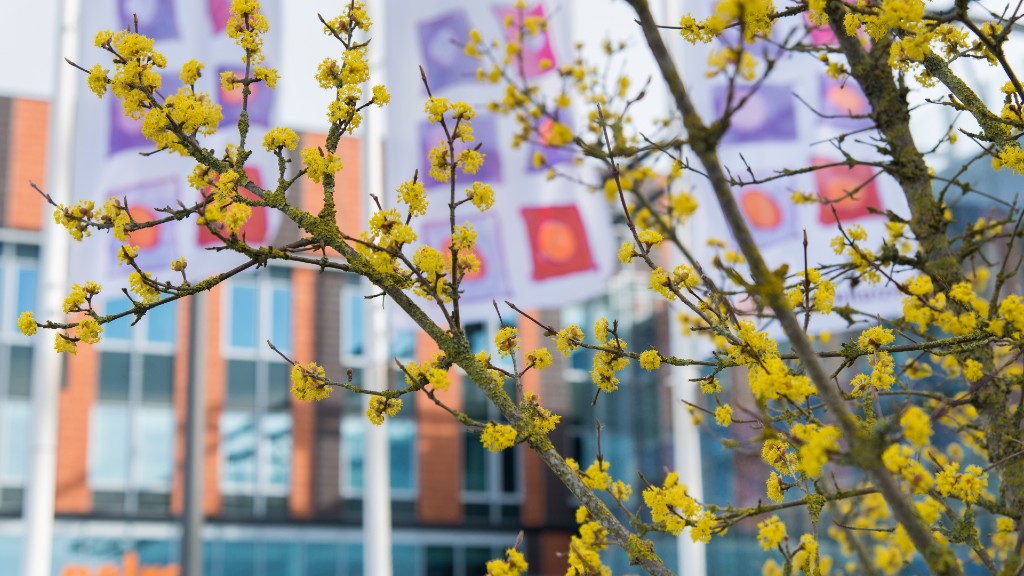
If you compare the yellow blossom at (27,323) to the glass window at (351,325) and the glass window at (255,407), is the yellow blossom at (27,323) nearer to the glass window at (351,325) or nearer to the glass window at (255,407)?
the glass window at (255,407)

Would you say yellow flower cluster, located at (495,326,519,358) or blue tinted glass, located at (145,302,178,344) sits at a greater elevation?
blue tinted glass, located at (145,302,178,344)

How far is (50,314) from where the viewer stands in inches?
351

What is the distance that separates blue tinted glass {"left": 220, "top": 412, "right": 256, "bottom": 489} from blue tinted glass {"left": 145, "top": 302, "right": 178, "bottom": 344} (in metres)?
1.62

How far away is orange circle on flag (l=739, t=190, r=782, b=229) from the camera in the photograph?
8.92 meters

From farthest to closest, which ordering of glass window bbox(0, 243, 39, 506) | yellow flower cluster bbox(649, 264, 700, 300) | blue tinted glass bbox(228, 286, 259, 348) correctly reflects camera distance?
blue tinted glass bbox(228, 286, 259, 348) → glass window bbox(0, 243, 39, 506) → yellow flower cluster bbox(649, 264, 700, 300)

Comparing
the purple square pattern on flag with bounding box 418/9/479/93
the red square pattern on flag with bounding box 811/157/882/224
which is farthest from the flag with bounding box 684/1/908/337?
the purple square pattern on flag with bounding box 418/9/479/93

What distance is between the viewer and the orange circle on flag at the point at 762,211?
8.92 metres

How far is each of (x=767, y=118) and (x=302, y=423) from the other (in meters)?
12.2

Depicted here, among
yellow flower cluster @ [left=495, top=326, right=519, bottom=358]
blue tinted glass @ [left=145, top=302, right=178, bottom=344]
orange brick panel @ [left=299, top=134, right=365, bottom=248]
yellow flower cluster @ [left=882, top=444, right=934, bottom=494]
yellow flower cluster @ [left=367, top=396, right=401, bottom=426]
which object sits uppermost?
orange brick panel @ [left=299, top=134, right=365, bottom=248]

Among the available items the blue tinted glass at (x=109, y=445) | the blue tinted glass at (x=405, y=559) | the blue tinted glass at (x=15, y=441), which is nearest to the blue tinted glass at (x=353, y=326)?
the blue tinted glass at (x=405, y=559)

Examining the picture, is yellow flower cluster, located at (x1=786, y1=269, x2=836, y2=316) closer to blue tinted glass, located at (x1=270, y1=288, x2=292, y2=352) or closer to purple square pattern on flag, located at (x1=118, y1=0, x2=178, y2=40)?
purple square pattern on flag, located at (x1=118, y1=0, x2=178, y2=40)

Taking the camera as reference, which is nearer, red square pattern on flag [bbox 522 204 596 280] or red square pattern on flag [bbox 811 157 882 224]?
red square pattern on flag [bbox 811 157 882 224]

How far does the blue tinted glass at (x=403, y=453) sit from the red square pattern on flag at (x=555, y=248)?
36.1ft

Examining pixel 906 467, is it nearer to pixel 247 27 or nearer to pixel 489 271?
pixel 247 27
